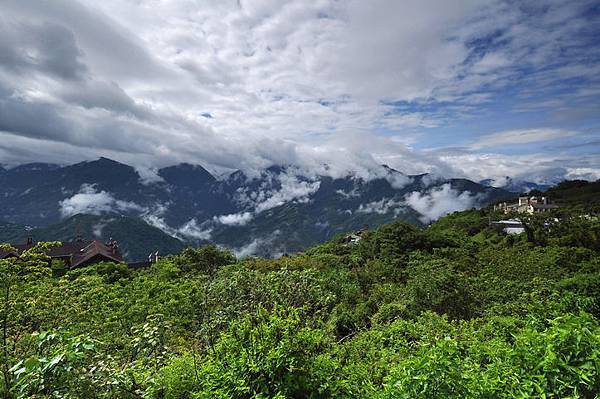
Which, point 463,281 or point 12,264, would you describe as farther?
point 463,281

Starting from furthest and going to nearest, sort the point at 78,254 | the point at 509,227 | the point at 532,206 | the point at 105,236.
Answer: the point at 105,236 < the point at 532,206 < the point at 509,227 < the point at 78,254

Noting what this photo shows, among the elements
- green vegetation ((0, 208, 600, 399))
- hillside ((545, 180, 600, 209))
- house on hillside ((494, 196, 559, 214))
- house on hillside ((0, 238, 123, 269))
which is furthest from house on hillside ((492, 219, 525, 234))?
house on hillside ((0, 238, 123, 269))

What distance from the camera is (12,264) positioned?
6992 millimetres

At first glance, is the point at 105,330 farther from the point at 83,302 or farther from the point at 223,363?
the point at 223,363

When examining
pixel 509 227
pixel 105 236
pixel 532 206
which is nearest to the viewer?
pixel 509 227

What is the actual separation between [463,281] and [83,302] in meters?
16.9

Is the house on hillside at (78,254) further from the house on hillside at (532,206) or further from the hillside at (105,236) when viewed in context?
the hillside at (105,236)

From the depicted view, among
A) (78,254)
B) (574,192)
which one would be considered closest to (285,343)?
(78,254)

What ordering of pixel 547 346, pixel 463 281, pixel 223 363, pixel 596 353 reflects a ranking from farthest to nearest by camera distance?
pixel 463 281 → pixel 223 363 → pixel 547 346 → pixel 596 353

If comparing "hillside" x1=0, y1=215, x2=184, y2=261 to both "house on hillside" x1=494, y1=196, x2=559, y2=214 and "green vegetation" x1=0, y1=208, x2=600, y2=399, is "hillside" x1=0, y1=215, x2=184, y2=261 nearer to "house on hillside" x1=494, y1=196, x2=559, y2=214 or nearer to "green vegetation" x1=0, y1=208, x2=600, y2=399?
"house on hillside" x1=494, y1=196, x2=559, y2=214

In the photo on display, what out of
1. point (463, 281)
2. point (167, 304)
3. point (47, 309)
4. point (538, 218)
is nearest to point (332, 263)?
point (463, 281)

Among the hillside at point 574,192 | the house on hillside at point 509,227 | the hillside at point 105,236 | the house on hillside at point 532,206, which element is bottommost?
the hillside at point 105,236

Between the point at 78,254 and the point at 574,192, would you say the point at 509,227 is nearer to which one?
the point at 574,192

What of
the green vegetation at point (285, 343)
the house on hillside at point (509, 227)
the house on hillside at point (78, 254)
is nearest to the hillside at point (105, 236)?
the house on hillside at point (78, 254)
